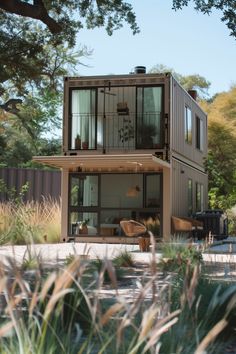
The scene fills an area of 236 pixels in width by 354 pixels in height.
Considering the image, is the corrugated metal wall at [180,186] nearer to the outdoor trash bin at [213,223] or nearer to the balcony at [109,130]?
the outdoor trash bin at [213,223]

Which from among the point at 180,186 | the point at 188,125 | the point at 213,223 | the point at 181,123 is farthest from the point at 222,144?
the point at 213,223

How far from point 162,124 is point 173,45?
8.80 ft

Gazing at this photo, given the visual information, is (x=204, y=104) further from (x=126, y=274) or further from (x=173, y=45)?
(x=126, y=274)

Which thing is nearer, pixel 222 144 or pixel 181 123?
pixel 181 123

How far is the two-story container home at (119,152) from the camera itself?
56.2ft

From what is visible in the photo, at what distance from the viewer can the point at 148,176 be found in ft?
57.1

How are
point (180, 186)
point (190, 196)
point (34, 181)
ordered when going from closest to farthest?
point (180, 186) < point (190, 196) < point (34, 181)

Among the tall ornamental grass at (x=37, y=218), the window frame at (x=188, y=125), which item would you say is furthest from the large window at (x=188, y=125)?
the tall ornamental grass at (x=37, y=218)

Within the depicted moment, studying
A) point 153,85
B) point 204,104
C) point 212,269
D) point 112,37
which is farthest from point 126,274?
point 204,104

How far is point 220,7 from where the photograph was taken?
10.2 metres

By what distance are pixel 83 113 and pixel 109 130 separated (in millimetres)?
953

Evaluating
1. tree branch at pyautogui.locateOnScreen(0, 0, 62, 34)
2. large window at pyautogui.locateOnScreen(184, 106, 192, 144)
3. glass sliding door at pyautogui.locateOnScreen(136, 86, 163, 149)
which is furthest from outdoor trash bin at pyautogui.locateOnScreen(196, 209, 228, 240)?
tree branch at pyautogui.locateOnScreen(0, 0, 62, 34)

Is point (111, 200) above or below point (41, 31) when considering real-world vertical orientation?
below

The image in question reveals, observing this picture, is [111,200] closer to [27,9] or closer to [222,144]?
[27,9]
